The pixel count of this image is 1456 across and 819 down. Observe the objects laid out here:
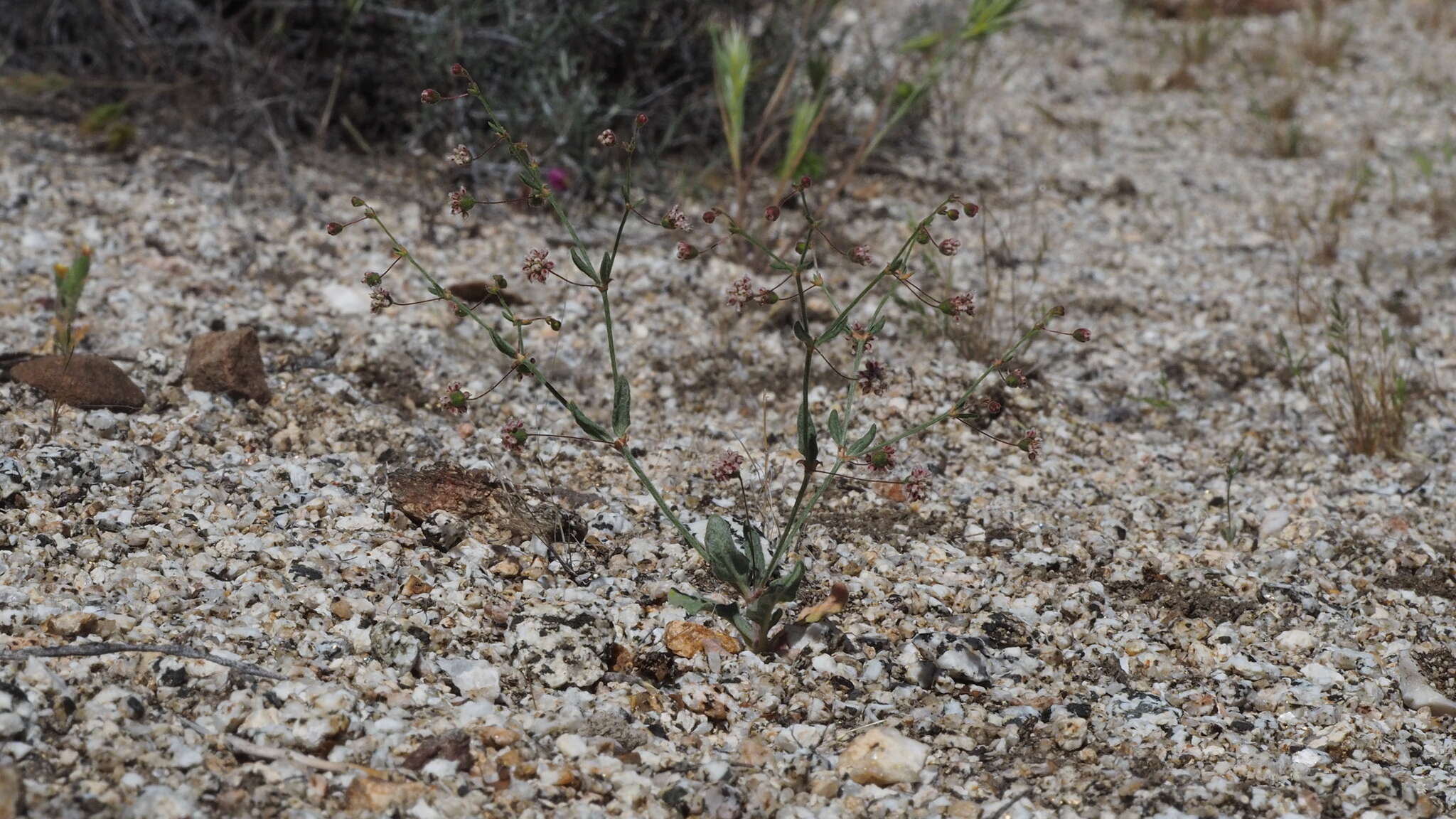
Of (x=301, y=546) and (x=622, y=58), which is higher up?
(x=622, y=58)

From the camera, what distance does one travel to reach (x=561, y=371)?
3297 millimetres

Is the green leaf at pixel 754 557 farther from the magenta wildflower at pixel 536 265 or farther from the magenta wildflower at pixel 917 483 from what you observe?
the magenta wildflower at pixel 536 265

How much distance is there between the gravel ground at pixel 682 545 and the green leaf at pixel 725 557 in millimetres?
148

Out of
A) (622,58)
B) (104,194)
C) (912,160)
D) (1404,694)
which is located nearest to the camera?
(1404,694)

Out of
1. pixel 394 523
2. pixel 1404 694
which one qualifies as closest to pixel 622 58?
pixel 394 523

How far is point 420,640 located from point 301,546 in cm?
38

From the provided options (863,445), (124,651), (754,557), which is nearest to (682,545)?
(754,557)

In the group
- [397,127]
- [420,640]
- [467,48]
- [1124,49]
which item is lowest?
[420,640]

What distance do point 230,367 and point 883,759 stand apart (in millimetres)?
1807

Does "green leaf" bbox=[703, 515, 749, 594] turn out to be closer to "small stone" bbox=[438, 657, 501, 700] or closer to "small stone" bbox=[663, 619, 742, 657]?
"small stone" bbox=[663, 619, 742, 657]

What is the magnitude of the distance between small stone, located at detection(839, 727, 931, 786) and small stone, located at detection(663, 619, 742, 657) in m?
0.32

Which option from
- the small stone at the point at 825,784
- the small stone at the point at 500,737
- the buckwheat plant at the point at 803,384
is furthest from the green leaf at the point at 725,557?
the small stone at the point at 500,737

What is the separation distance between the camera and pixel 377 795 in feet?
5.68

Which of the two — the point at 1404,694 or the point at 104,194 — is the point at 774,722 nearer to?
the point at 1404,694
